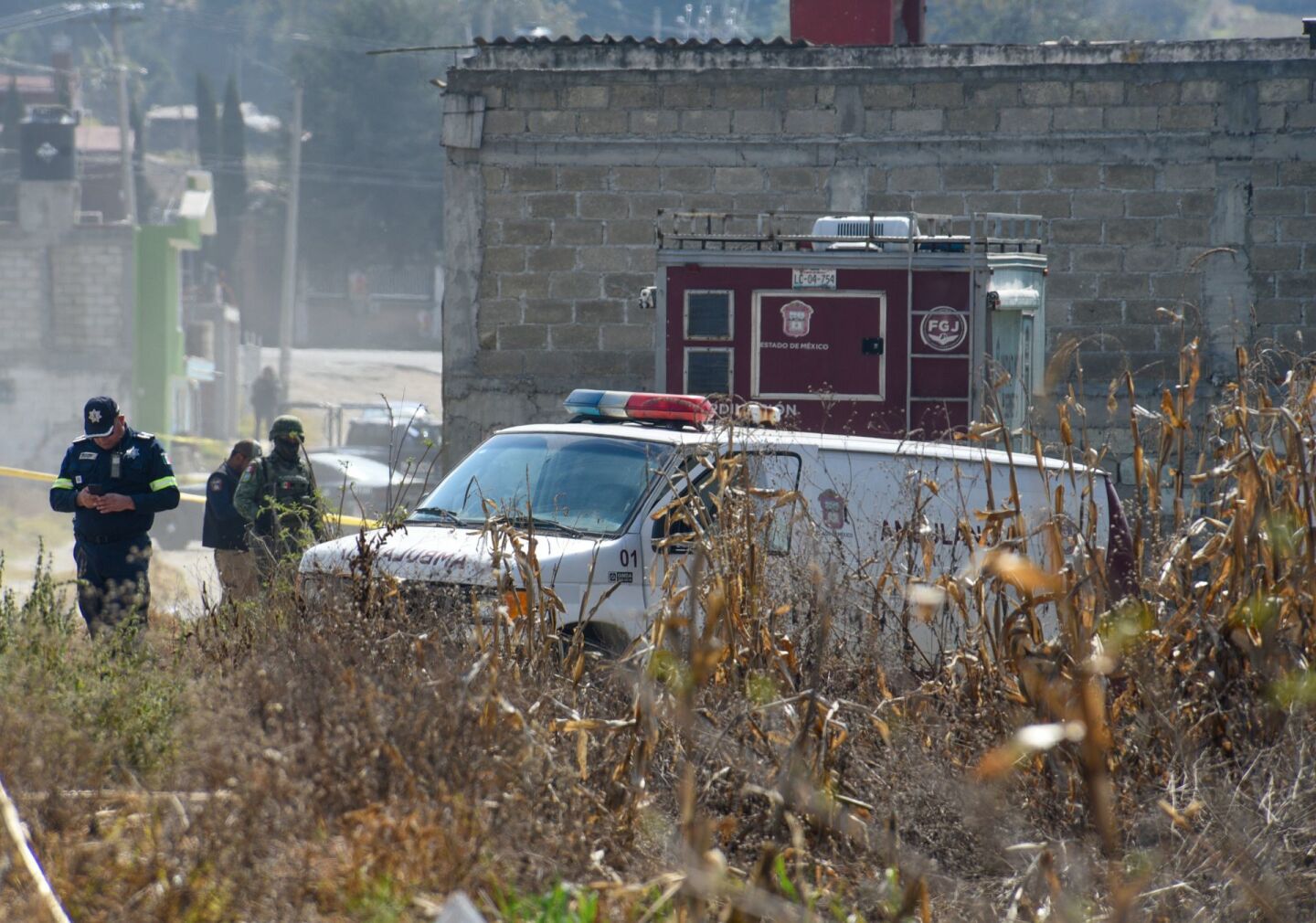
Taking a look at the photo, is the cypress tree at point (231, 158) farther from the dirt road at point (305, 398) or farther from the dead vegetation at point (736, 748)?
the dead vegetation at point (736, 748)

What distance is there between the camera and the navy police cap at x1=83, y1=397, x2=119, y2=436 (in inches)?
346

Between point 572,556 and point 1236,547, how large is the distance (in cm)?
302

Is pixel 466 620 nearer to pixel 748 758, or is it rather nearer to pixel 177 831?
pixel 748 758

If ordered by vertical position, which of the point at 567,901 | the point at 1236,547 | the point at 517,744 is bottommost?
the point at 567,901

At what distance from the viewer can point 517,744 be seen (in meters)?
4.40

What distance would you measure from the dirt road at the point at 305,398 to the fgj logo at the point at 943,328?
36.1 ft

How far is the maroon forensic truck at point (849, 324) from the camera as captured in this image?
11484 millimetres

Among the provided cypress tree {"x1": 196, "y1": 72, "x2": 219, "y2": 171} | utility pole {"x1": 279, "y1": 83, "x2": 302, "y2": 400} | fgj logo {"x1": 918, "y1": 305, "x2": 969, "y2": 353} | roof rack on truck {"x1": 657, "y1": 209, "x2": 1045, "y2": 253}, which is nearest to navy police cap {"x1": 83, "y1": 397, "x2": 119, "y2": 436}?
roof rack on truck {"x1": 657, "y1": 209, "x2": 1045, "y2": 253}

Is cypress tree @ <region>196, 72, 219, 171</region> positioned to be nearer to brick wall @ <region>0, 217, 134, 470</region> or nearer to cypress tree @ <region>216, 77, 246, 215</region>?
cypress tree @ <region>216, 77, 246, 215</region>

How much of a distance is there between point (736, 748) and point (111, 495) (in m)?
5.04

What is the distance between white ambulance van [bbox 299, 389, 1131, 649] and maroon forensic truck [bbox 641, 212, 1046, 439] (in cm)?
340

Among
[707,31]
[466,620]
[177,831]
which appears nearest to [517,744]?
[177,831]

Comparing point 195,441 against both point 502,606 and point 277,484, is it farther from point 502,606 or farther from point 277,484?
point 502,606

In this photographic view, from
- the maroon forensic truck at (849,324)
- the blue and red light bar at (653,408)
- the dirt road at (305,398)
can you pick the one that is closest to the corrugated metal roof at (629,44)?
the maroon forensic truck at (849,324)
